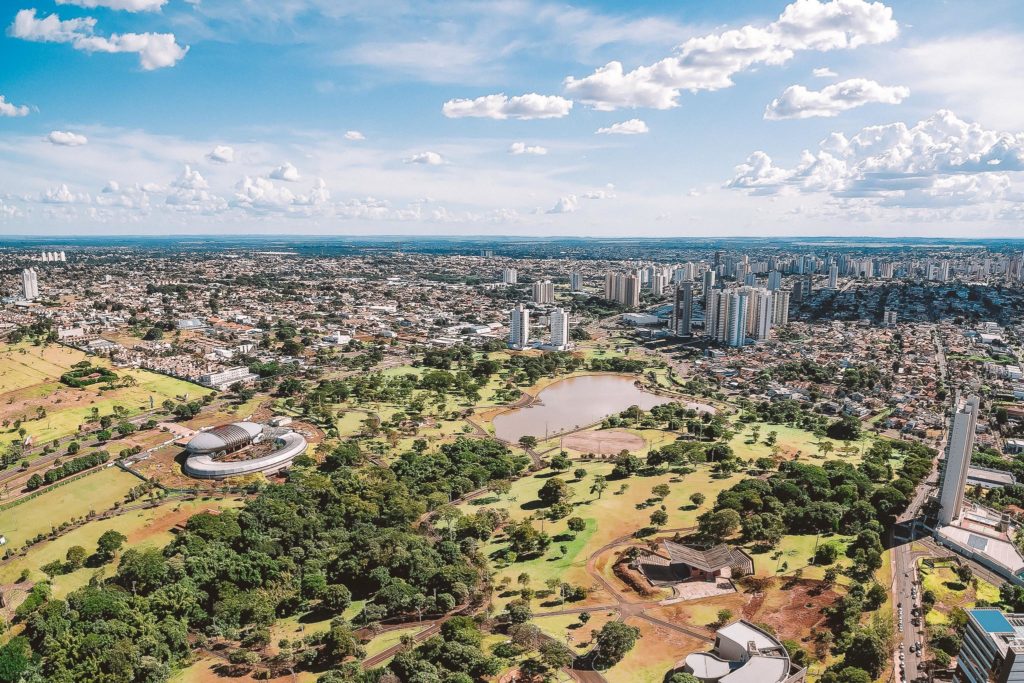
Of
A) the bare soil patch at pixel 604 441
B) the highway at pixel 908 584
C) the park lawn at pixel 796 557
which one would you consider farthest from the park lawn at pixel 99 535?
the highway at pixel 908 584

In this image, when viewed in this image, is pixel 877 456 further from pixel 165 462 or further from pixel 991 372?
pixel 165 462

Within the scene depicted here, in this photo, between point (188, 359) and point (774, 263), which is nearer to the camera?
point (188, 359)

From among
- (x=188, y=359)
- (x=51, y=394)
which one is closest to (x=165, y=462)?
(x=51, y=394)

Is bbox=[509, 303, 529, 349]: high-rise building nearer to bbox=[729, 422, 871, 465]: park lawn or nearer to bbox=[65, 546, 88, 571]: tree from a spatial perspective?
bbox=[729, 422, 871, 465]: park lawn

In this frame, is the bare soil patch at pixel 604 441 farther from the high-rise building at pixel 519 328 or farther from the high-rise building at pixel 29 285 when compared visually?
the high-rise building at pixel 29 285

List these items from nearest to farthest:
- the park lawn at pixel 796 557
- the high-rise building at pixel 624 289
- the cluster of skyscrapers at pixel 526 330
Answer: the park lawn at pixel 796 557 → the cluster of skyscrapers at pixel 526 330 → the high-rise building at pixel 624 289
